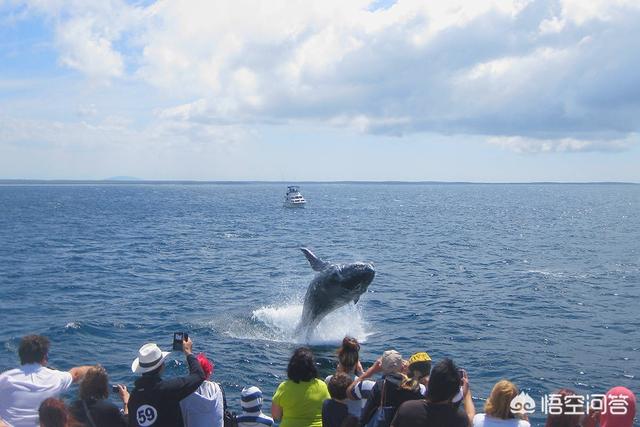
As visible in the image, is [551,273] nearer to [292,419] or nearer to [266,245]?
[266,245]

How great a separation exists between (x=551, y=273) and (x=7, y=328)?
119ft

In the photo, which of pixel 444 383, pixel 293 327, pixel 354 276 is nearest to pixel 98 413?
pixel 444 383

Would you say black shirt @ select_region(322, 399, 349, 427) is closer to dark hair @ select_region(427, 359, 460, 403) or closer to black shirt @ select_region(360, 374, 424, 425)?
black shirt @ select_region(360, 374, 424, 425)

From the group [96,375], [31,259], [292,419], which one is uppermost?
[96,375]

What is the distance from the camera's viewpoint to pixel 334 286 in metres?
22.1

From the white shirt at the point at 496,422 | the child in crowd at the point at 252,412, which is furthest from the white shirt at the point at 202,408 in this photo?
the white shirt at the point at 496,422

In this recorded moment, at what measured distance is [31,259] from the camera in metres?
54.4

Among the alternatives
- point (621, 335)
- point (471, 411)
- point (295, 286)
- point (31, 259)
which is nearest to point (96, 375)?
point (471, 411)

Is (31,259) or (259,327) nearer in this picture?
(259,327)

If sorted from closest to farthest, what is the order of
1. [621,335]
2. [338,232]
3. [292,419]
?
[292,419] < [621,335] < [338,232]

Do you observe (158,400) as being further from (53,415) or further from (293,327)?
(293,327)

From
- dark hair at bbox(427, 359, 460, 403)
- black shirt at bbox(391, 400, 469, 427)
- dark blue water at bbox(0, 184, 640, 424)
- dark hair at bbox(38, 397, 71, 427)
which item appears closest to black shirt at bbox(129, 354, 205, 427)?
dark hair at bbox(38, 397, 71, 427)

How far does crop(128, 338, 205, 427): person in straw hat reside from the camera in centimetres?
797

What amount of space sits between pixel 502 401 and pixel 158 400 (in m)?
4.27
